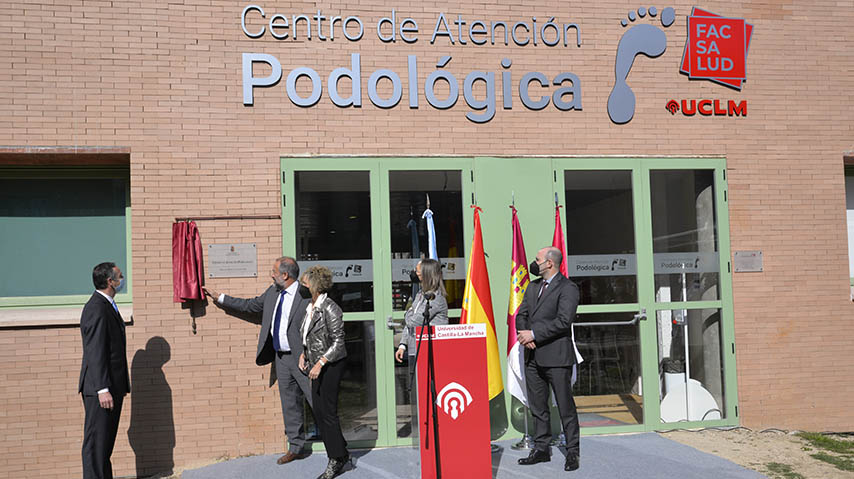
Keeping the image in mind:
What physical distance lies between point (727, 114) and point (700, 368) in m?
2.87

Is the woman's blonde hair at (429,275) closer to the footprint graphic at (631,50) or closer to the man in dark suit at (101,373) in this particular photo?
the man in dark suit at (101,373)

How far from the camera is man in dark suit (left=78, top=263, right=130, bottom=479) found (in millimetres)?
5855

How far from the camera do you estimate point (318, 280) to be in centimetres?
619

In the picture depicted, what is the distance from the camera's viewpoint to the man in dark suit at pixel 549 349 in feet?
20.5

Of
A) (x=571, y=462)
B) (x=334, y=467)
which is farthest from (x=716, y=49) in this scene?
(x=334, y=467)

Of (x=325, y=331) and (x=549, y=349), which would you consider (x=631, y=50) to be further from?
(x=325, y=331)

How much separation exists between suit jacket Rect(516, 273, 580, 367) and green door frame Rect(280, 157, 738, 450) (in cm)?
108

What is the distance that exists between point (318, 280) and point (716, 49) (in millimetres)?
5242

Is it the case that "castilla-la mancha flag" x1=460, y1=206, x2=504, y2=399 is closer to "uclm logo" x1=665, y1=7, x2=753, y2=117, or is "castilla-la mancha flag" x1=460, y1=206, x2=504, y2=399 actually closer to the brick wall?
the brick wall

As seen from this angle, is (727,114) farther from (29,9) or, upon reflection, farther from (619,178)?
(29,9)

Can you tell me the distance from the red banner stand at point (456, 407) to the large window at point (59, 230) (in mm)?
3725

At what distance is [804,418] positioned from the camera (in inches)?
311

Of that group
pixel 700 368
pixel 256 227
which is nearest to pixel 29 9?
pixel 256 227

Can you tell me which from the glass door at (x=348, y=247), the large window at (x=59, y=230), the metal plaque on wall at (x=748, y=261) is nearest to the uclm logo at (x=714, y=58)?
the metal plaque on wall at (x=748, y=261)
